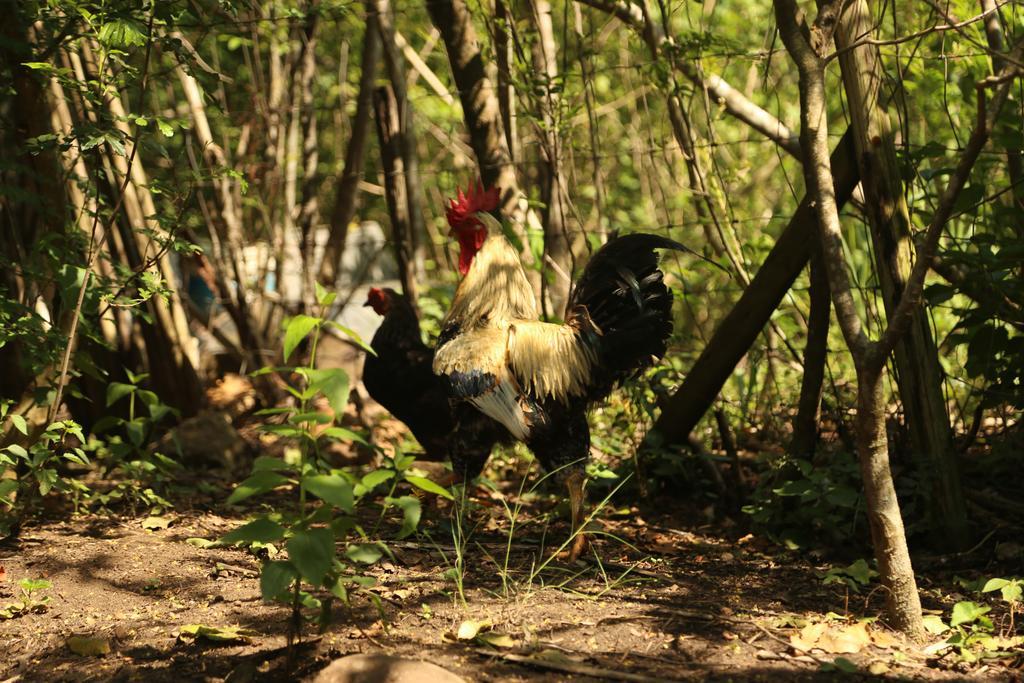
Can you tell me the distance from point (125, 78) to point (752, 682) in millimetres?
3555

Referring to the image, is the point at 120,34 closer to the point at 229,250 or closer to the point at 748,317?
the point at 748,317

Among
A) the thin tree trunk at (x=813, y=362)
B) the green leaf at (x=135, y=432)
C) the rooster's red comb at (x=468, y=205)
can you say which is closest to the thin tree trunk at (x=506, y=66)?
the rooster's red comb at (x=468, y=205)

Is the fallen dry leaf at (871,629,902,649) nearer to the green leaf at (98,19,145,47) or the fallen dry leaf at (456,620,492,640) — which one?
the fallen dry leaf at (456,620,492,640)

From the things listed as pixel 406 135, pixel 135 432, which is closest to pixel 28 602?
pixel 135 432

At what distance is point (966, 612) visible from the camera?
3449 mm

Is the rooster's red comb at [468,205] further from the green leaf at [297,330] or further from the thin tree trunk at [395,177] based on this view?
the green leaf at [297,330]

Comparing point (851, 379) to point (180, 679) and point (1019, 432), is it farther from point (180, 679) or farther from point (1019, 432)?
point (180, 679)

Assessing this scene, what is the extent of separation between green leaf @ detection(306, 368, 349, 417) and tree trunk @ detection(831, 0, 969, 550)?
2.79m

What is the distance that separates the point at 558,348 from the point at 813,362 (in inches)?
52.0

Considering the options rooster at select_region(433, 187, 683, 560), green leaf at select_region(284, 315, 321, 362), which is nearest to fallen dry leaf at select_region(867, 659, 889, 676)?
rooster at select_region(433, 187, 683, 560)

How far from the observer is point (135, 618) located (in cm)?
347

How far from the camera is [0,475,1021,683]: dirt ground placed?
3092mm

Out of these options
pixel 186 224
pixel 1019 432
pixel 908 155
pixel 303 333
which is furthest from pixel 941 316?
pixel 303 333

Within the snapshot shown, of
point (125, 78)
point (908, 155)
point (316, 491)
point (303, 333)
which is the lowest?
point (316, 491)
